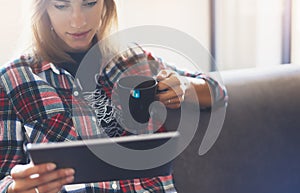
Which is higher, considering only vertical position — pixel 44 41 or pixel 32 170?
pixel 44 41

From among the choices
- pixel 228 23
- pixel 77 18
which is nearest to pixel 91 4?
pixel 77 18

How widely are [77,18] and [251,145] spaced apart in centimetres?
60

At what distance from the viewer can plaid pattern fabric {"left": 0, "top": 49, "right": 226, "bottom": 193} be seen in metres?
0.95

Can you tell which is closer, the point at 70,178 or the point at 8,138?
the point at 70,178

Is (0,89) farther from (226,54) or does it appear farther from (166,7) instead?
(226,54)

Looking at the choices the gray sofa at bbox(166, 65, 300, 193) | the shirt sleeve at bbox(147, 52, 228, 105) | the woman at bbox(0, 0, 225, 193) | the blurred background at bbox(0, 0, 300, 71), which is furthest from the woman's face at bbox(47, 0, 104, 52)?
the blurred background at bbox(0, 0, 300, 71)

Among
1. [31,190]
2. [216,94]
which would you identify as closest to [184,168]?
[216,94]

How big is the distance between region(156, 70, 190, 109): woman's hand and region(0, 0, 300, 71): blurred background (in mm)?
816

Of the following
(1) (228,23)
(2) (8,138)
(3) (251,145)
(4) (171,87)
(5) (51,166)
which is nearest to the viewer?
(5) (51,166)

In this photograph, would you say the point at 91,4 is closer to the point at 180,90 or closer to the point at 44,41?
the point at 44,41

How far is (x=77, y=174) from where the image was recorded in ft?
2.62

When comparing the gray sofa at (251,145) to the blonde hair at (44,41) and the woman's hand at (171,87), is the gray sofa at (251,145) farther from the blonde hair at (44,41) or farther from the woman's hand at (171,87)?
the blonde hair at (44,41)

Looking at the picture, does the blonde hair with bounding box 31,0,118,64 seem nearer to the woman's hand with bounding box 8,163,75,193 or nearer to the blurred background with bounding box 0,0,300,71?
the woman's hand with bounding box 8,163,75,193

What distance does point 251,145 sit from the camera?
1176 mm
